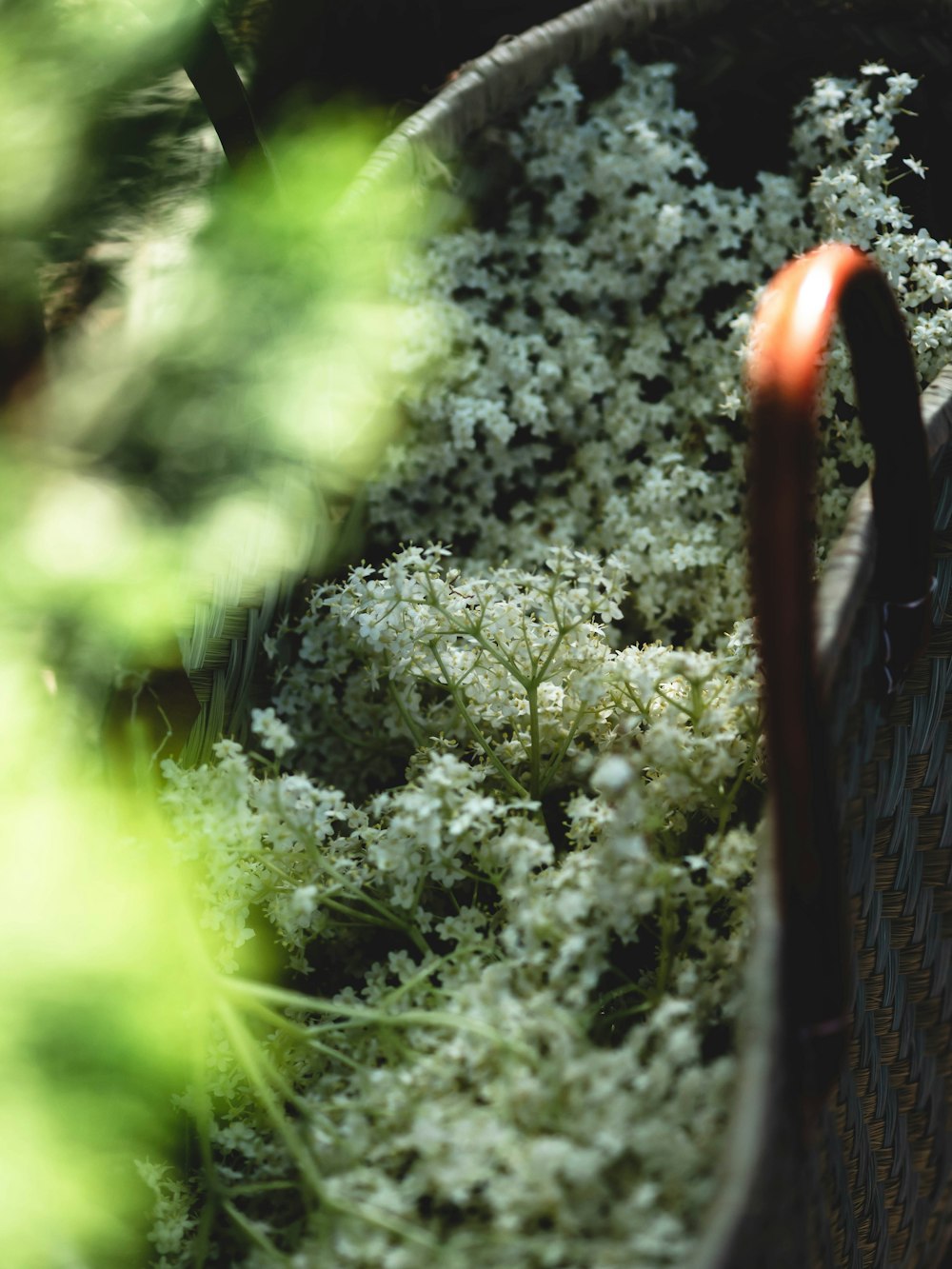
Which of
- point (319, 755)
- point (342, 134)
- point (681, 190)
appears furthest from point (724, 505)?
point (342, 134)

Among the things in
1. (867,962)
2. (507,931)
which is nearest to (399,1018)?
(507,931)

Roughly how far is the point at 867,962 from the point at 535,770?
24cm

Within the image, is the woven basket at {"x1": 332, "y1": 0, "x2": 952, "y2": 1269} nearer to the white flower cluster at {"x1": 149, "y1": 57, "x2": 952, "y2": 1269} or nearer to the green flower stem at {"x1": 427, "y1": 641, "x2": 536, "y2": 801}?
the white flower cluster at {"x1": 149, "y1": 57, "x2": 952, "y2": 1269}

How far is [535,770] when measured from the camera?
73cm

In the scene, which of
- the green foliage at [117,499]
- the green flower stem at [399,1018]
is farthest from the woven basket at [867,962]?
the green foliage at [117,499]

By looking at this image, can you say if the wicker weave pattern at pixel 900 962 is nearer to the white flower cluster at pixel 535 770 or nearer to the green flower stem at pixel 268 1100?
the white flower cluster at pixel 535 770

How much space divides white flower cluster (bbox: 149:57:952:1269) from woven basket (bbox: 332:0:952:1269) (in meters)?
0.04

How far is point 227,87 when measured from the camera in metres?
0.78

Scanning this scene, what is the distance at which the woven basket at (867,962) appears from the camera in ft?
1.33

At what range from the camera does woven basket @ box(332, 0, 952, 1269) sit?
40 centimetres

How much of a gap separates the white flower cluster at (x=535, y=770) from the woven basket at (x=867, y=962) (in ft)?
0.13

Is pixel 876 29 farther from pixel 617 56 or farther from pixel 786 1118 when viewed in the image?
pixel 786 1118

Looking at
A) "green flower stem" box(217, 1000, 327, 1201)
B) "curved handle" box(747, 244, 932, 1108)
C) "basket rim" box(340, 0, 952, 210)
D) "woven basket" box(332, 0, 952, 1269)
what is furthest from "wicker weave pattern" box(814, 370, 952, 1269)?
"basket rim" box(340, 0, 952, 210)

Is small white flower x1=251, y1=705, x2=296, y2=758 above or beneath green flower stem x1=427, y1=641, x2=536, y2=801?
above
